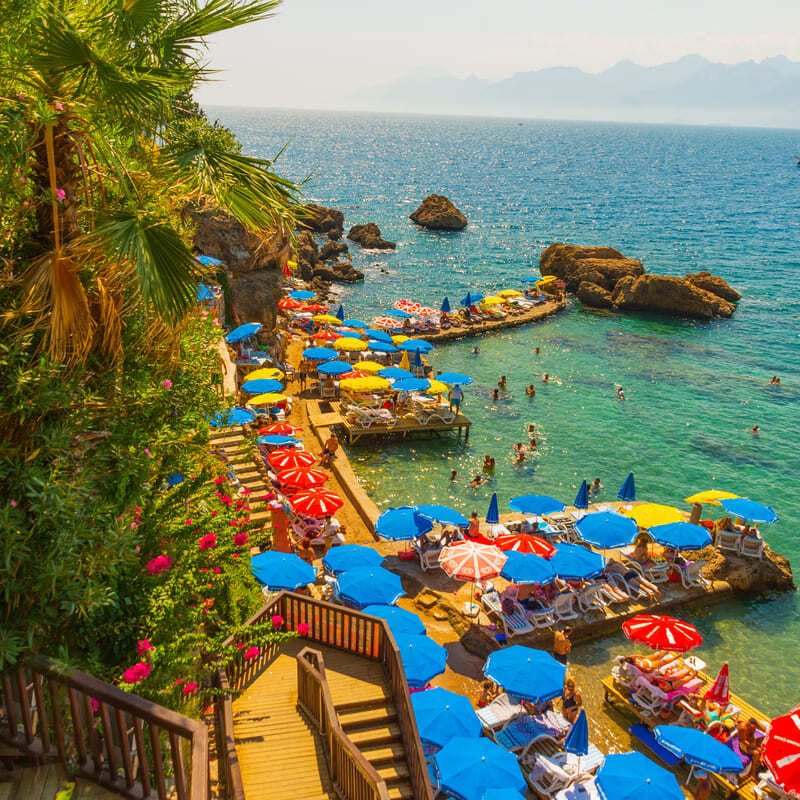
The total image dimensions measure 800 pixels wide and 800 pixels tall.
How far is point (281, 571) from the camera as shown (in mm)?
15266

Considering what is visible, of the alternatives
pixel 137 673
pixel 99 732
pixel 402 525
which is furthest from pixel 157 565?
pixel 402 525

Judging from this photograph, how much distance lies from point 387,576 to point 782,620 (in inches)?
462

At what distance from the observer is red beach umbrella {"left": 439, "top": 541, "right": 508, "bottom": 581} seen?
16391 millimetres

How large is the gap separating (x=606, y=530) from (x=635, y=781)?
8.15 metres

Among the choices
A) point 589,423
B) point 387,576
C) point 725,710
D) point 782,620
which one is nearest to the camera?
point 725,710

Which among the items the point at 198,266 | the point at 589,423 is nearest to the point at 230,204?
the point at 198,266

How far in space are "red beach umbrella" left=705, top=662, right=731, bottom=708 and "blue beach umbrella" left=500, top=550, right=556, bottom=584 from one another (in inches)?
160

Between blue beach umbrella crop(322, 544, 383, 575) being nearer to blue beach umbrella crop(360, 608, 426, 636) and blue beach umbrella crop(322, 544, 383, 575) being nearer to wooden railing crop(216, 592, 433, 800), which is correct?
blue beach umbrella crop(360, 608, 426, 636)

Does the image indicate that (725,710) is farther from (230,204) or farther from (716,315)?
(716,315)

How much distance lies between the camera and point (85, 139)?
17.5ft

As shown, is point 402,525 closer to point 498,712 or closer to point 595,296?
point 498,712

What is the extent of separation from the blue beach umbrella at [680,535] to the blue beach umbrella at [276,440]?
477 inches

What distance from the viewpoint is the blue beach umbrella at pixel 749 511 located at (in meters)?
20.4

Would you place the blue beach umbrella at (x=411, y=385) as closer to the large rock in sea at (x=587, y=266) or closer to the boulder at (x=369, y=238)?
the large rock in sea at (x=587, y=266)
